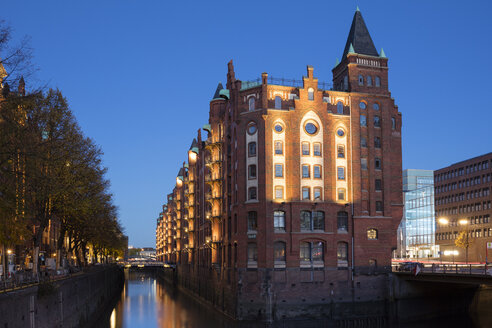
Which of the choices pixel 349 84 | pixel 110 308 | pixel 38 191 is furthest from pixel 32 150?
pixel 110 308

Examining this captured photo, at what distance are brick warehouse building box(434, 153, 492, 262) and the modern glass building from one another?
271 centimetres

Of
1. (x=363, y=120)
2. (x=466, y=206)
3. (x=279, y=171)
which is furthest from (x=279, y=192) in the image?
(x=466, y=206)

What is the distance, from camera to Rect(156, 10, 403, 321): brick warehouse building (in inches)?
2721

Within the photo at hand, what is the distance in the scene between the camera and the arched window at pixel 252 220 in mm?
70750

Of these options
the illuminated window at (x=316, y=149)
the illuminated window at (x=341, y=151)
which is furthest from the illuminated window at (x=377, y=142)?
the illuminated window at (x=316, y=149)

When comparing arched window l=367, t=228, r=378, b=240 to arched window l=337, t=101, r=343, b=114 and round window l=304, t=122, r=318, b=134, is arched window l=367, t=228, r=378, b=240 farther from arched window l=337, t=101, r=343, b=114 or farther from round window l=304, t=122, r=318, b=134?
arched window l=337, t=101, r=343, b=114

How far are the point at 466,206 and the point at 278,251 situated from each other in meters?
90.8

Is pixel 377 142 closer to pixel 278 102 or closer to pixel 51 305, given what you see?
pixel 278 102

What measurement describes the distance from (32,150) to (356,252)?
171 ft

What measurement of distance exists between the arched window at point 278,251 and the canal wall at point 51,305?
24.0 metres

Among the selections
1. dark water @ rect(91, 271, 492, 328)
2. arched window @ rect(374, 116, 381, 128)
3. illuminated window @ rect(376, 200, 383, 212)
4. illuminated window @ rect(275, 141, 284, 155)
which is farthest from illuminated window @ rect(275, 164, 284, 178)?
dark water @ rect(91, 271, 492, 328)

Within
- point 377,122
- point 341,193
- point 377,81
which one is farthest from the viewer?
point 377,81

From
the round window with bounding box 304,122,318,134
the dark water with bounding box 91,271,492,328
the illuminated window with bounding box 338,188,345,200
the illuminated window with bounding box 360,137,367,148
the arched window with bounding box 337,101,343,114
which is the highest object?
the arched window with bounding box 337,101,343,114

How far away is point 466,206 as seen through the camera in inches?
5615
